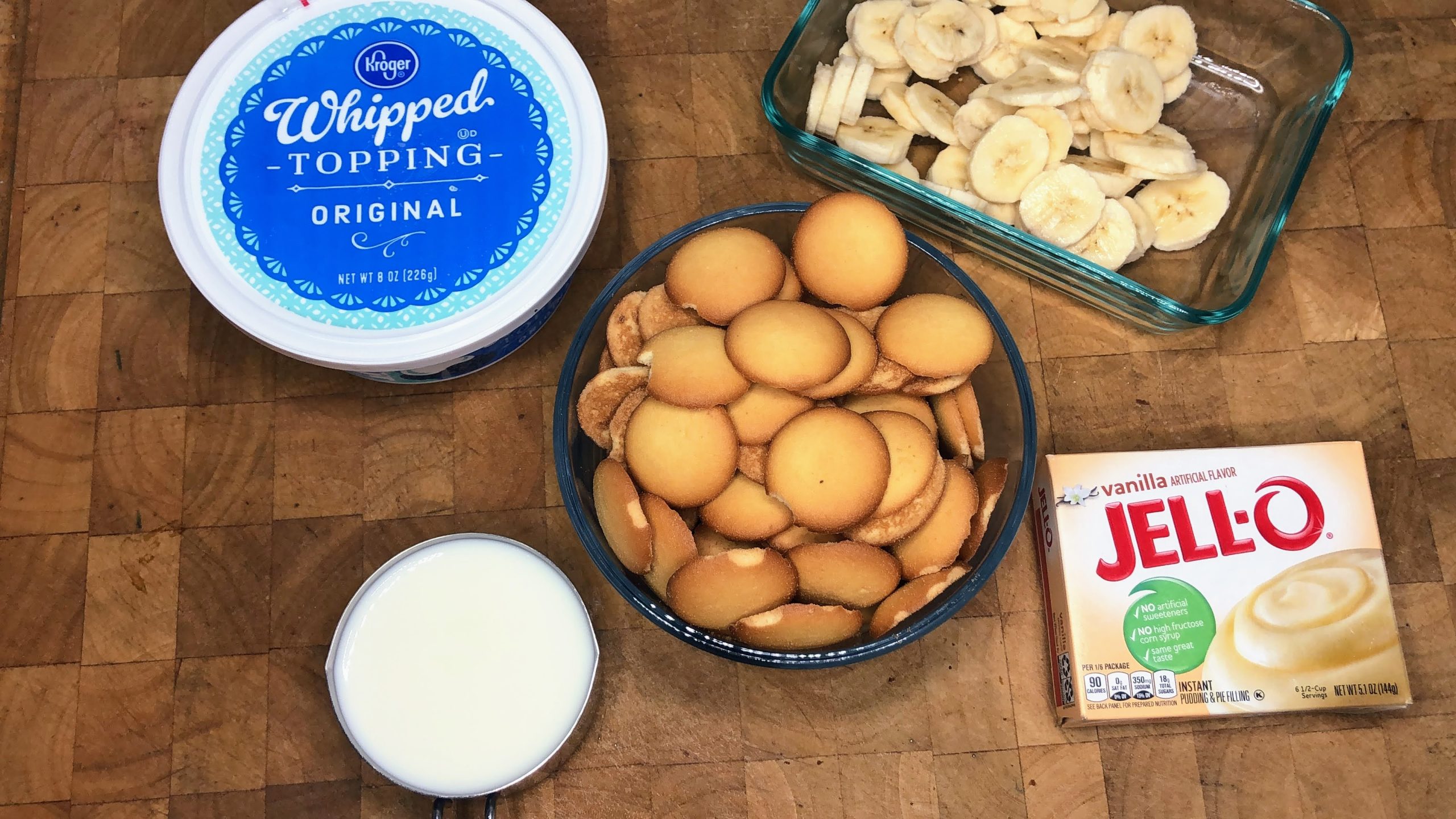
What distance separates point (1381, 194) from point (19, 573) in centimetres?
160

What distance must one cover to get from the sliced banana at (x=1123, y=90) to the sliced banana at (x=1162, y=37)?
0.13ft

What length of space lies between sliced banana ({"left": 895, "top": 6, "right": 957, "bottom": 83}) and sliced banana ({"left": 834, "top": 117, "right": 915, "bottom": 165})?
0.07 m

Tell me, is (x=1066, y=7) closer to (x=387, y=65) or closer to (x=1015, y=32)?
(x=1015, y=32)

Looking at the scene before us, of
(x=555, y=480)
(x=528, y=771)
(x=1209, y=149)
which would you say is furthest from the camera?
(x=1209, y=149)

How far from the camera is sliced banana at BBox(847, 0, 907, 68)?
3.62 feet

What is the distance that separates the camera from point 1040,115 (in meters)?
1.08

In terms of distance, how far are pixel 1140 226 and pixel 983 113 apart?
8.5 inches

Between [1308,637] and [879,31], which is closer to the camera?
[1308,637]

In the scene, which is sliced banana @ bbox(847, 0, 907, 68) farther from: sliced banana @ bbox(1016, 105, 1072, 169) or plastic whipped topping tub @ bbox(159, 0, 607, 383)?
plastic whipped topping tub @ bbox(159, 0, 607, 383)

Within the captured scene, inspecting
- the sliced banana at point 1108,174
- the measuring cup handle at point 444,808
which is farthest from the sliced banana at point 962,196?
the measuring cup handle at point 444,808

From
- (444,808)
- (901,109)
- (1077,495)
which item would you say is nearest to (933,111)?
(901,109)

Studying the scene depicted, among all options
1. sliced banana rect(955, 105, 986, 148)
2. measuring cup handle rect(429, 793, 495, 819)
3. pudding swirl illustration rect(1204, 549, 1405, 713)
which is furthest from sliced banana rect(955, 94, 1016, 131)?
measuring cup handle rect(429, 793, 495, 819)

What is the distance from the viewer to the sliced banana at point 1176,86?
A: 3.76 feet

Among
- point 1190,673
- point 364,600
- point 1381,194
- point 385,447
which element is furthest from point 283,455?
point 1381,194
